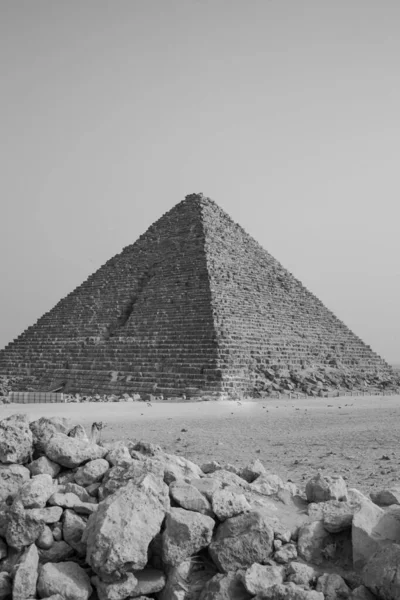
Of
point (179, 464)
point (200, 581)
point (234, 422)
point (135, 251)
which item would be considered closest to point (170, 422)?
point (234, 422)

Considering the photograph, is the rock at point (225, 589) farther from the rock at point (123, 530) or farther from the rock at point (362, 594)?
the rock at point (362, 594)

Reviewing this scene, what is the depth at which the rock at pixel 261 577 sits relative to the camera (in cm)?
364

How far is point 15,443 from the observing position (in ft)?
16.5

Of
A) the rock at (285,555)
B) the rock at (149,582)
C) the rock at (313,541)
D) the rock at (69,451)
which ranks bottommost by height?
the rock at (149,582)

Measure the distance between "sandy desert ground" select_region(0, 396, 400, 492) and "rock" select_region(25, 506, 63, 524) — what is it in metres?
3.52

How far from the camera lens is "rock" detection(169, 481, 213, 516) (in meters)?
4.21

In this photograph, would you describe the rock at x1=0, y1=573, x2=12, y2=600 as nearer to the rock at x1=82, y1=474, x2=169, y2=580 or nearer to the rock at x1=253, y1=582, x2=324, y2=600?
the rock at x1=82, y1=474, x2=169, y2=580

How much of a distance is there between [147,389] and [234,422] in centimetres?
1055

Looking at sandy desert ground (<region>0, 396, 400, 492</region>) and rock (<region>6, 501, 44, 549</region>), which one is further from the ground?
sandy desert ground (<region>0, 396, 400, 492</region>)

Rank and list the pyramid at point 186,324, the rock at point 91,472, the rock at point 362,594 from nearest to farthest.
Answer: the rock at point 362,594 → the rock at point 91,472 → the pyramid at point 186,324

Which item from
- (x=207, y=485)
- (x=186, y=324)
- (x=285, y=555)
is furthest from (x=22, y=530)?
(x=186, y=324)

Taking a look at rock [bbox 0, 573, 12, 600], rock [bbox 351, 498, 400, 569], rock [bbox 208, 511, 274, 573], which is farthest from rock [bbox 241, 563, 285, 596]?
rock [bbox 0, 573, 12, 600]

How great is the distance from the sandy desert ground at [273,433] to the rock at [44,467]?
3.15 m

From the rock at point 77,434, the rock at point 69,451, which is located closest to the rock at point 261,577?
the rock at point 69,451
